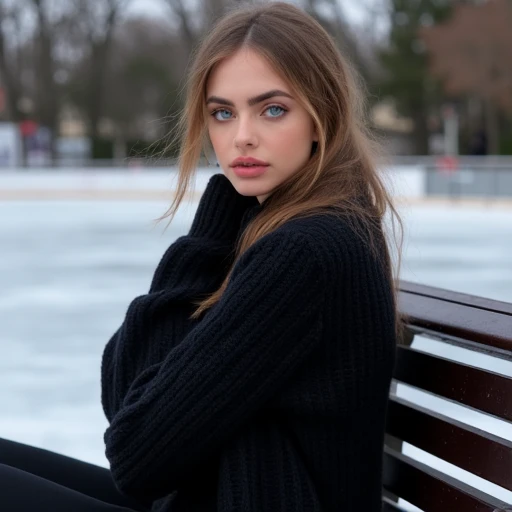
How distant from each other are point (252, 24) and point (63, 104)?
1484 inches

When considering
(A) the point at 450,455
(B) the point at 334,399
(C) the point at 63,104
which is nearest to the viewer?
(B) the point at 334,399

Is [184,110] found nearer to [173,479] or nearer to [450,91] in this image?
[173,479]

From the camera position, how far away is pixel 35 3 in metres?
32.5

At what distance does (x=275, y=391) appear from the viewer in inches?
53.4

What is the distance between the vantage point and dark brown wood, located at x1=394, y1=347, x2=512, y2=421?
4.58 ft

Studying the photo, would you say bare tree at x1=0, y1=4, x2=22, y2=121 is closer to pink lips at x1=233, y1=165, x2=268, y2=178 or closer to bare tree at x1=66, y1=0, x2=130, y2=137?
bare tree at x1=66, y1=0, x2=130, y2=137

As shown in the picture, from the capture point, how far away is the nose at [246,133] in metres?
1.53

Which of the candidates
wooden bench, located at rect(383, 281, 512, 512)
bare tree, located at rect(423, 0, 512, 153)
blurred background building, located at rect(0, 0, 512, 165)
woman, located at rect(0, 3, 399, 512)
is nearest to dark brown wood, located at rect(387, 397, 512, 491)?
wooden bench, located at rect(383, 281, 512, 512)

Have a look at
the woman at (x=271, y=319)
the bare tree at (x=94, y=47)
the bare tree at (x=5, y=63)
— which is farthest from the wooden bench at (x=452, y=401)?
the bare tree at (x=94, y=47)

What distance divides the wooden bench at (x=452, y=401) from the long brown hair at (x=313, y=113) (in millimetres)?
176

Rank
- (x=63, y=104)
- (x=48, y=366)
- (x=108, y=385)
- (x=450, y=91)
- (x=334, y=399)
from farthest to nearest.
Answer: (x=63, y=104) → (x=450, y=91) → (x=48, y=366) → (x=108, y=385) → (x=334, y=399)

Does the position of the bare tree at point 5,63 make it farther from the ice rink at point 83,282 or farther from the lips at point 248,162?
the lips at point 248,162

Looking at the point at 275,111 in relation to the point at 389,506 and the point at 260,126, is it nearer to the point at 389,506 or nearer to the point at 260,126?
the point at 260,126

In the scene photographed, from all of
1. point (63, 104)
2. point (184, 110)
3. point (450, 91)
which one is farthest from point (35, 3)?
point (184, 110)
